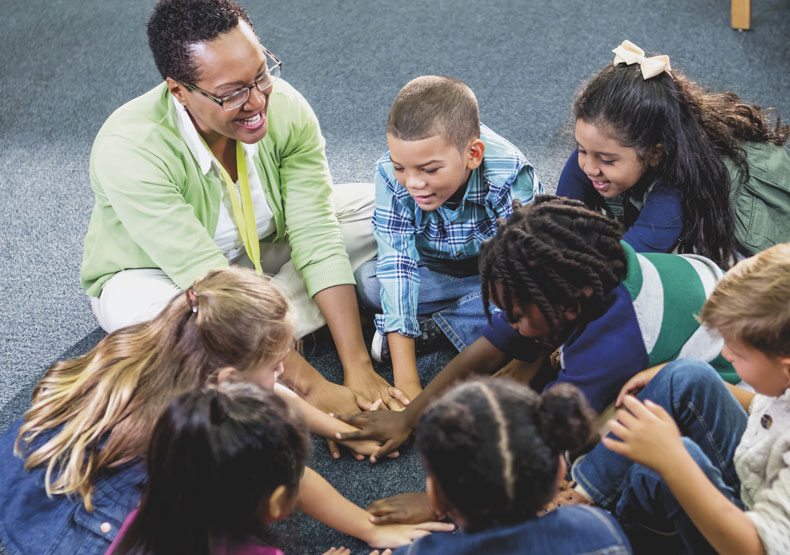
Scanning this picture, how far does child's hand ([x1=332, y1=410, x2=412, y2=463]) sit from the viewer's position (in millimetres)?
1313

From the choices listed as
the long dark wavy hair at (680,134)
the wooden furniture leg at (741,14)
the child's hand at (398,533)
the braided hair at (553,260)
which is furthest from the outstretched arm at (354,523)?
the wooden furniture leg at (741,14)

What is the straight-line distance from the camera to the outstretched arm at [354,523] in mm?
1139

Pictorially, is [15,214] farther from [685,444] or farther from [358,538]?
[685,444]

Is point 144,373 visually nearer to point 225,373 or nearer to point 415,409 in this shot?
point 225,373

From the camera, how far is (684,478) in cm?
89

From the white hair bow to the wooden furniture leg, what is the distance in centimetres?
116

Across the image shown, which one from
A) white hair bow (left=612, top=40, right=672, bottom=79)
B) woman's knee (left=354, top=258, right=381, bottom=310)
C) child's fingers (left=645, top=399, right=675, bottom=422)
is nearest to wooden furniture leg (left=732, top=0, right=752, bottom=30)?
white hair bow (left=612, top=40, right=672, bottom=79)

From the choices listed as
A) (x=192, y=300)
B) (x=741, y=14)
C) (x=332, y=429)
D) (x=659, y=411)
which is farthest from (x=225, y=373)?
(x=741, y=14)

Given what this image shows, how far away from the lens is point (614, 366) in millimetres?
1114

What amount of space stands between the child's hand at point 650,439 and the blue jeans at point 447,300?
580 millimetres

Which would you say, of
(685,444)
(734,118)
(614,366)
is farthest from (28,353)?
(734,118)

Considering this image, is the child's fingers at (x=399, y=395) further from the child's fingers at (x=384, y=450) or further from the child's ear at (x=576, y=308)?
the child's ear at (x=576, y=308)

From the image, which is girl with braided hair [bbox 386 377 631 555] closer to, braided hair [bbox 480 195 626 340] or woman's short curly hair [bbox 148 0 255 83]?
braided hair [bbox 480 195 626 340]

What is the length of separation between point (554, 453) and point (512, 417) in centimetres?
6
